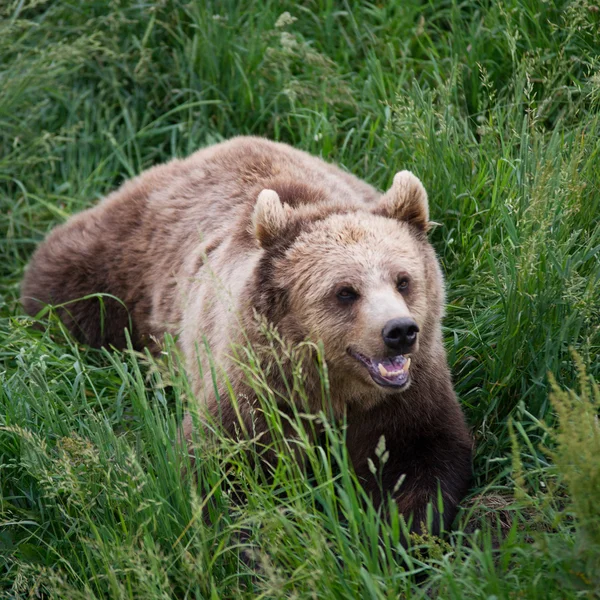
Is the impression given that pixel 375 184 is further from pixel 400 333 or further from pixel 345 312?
pixel 400 333

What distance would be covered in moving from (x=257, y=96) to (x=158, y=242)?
61.0 inches

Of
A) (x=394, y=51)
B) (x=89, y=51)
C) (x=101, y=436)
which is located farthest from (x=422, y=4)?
(x=101, y=436)

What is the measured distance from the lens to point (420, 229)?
4.46m

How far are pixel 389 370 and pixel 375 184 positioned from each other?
7.65ft

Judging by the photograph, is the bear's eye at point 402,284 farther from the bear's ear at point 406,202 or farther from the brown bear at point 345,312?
the bear's ear at point 406,202

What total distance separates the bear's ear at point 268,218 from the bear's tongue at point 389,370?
2.33 ft

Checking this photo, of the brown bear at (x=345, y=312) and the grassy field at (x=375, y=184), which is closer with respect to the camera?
the grassy field at (x=375, y=184)

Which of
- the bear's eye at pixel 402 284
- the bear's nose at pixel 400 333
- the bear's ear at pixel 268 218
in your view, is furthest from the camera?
the bear's ear at pixel 268 218

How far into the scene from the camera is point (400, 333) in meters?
3.74

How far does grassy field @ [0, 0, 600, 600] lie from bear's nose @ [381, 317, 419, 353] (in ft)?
1.52

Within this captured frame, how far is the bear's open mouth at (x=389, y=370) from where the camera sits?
3.91 metres

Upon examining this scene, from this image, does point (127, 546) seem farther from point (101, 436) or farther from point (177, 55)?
point (177, 55)

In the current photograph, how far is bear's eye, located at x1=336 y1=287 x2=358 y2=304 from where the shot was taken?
4039 mm

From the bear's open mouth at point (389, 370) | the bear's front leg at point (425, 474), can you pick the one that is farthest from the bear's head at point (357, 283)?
the bear's front leg at point (425, 474)
